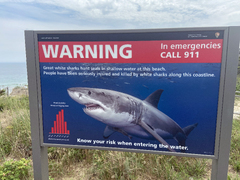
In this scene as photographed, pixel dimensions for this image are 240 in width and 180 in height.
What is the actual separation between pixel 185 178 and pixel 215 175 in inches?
27.3

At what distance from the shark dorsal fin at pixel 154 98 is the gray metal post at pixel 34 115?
4.95 feet

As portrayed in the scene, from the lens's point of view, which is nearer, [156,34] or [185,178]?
[156,34]

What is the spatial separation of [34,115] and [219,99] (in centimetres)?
239

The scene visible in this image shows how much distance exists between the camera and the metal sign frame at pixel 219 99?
1.94 meters

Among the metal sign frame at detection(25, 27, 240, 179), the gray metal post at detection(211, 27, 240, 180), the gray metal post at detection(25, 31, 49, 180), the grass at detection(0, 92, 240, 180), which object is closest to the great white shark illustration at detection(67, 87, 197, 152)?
the metal sign frame at detection(25, 27, 240, 179)

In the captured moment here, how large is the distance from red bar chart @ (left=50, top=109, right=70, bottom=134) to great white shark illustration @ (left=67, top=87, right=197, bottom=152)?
0.32 meters

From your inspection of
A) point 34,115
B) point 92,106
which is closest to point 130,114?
point 92,106

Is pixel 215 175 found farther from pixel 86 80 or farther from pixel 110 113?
pixel 86 80

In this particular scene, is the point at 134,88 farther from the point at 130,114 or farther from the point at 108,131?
the point at 108,131

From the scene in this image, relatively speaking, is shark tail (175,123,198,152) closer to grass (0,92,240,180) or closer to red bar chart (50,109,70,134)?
grass (0,92,240,180)

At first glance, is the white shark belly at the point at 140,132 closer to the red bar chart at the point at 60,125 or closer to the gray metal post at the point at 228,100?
the gray metal post at the point at 228,100

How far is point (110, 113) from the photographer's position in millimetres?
2164

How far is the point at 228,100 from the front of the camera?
6.53 feet

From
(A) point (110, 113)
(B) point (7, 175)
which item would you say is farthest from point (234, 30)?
(B) point (7, 175)
